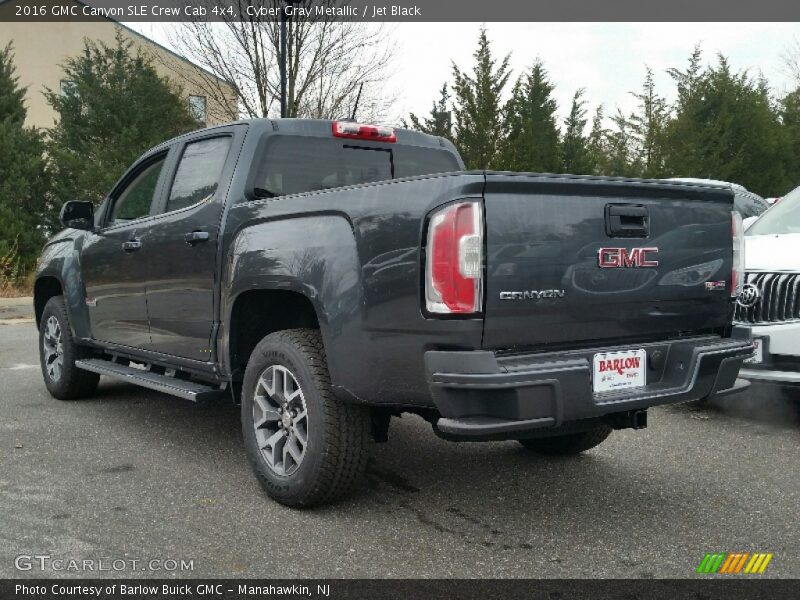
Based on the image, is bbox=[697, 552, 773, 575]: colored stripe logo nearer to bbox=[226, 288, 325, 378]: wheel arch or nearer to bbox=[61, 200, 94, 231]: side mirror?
bbox=[226, 288, 325, 378]: wheel arch

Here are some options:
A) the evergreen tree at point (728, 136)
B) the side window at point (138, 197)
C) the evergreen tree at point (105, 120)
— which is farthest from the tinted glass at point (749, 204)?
the evergreen tree at point (728, 136)

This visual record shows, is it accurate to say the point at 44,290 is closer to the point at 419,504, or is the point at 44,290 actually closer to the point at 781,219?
the point at 419,504

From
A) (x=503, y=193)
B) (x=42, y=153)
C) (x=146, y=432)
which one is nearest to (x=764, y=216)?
(x=503, y=193)

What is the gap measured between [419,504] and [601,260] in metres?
1.44

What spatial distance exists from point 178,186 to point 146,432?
5.29 ft

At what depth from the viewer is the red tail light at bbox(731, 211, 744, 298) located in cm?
377

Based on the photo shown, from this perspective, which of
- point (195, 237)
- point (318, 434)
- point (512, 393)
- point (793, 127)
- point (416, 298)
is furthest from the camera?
point (793, 127)

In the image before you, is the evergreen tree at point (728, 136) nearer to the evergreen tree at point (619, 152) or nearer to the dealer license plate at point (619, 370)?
the evergreen tree at point (619, 152)

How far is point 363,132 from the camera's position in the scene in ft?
15.5

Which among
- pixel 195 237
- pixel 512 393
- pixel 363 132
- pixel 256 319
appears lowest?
pixel 512 393

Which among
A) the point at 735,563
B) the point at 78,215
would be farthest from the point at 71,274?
the point at 735,563

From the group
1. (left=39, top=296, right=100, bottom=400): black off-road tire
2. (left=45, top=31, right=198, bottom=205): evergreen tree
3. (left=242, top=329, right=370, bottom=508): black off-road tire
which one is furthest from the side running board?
(left=45, top=31, right=198, bottom=205): evergreen tree

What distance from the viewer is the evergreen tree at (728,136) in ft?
94.1

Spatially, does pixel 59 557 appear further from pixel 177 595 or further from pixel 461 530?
pixel 461 530
